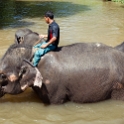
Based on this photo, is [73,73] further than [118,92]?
No

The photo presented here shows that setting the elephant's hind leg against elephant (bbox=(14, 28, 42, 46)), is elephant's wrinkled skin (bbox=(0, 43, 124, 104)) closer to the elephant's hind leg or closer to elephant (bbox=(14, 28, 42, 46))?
the elephant's hind leg

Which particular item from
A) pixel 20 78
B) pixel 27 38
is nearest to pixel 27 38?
pixel 27 38

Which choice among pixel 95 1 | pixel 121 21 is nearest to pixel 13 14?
pixel 121 21

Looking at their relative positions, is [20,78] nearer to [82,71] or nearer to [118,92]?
[82,71]

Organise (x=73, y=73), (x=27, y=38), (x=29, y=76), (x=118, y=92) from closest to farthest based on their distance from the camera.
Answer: (x=29, y=76) → (x=73, y=73) → (x=118, y=92) → (x=27, y=38)

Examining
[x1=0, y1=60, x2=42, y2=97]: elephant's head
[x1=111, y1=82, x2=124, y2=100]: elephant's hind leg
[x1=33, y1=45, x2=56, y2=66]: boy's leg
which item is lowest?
[x1=111, y1=82, x2=124, y2=100]: elephant's hind leg

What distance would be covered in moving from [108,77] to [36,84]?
119 cm

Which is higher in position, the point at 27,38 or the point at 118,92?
the point at 27,38

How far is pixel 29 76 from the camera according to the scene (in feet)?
16.2

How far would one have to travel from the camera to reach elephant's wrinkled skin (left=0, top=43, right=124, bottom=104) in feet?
16.4

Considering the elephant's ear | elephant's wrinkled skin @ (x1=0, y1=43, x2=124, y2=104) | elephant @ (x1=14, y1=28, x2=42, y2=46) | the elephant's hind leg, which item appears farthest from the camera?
elephant @ (x1=14, y1=28, x2=42, y2=46)

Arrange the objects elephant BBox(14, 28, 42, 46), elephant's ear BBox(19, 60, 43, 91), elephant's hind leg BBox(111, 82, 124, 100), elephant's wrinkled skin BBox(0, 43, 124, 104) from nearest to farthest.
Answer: elephant's ear BBox(19, 60, 43, 91) < elephant's wrinkled skin BBox(0, 43, 124, 104) < elephant's hind leg BBox(111, 82, 124, 100) < elephant BBox(14, 28, 42, 46)

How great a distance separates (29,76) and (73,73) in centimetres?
70

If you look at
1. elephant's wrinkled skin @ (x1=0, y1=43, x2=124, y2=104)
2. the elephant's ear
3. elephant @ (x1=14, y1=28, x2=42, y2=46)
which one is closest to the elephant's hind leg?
elephant's wrinkled skin @ (x1=0, y1=43, x2=124, y2=104)
